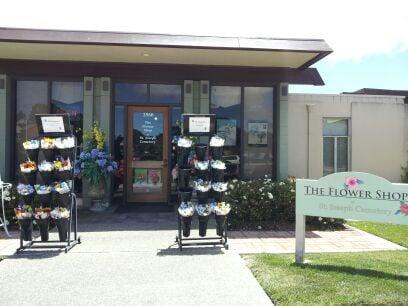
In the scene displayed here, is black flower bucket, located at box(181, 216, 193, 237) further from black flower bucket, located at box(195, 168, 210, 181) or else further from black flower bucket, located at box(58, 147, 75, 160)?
black flower bucket, located at box(58, 147, 75, 160)

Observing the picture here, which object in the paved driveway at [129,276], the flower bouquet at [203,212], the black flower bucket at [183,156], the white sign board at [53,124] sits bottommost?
the paved driveway at [129,276]

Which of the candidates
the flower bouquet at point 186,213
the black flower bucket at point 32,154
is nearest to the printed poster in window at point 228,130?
the flower bouquet at point 186,213

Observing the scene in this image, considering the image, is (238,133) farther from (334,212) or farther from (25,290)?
(25,290)

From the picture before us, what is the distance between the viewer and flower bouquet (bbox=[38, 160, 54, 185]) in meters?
6.18

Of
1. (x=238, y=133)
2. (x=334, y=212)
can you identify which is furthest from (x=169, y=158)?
(x=334, y=212)

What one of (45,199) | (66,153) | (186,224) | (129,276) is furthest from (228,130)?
(129,276)

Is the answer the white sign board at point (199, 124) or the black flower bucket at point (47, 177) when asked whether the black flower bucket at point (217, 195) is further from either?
the black flower bucket at point (47, 177)

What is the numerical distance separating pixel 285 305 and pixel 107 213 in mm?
5943

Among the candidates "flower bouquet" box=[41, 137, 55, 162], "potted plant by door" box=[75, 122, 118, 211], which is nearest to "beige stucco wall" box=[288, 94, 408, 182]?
"potted plant by door" box=[75, 122, 118, 211]

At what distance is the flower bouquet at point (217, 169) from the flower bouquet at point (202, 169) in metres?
0.10

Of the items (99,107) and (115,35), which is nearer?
(115,35)

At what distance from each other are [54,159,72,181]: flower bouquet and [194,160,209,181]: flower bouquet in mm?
1852

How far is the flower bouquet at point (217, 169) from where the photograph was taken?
21.1 ft

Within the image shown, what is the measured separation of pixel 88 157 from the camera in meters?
9.51
